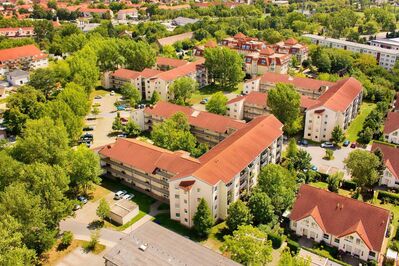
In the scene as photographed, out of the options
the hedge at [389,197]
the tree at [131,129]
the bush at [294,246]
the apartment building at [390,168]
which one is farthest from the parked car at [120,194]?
the apartment building at [390,168]

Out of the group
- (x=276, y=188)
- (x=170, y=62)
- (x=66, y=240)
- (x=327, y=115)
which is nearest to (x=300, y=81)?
(x=327, y=115)

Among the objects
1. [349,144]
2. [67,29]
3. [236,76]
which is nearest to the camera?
[349,144]

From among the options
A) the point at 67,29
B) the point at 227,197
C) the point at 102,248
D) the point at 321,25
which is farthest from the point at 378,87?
the point at 67,29

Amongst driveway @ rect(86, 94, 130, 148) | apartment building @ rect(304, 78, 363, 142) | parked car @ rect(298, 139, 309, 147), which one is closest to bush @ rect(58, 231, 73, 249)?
driveway @ rect(86, 94, 130, 148)

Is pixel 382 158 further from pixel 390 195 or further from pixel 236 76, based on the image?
pixel 236 76

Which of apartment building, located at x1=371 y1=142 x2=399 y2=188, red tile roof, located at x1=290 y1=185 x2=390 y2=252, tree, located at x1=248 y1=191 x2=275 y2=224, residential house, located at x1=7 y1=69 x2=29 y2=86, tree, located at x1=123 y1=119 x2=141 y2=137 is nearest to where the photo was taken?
red tile roof, located at x1=290 y1=185 x2=390 y2=252

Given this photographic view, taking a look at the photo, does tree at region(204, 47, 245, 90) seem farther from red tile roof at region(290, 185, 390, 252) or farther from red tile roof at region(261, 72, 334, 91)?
red tile roof at region(290, 185, 390, 252)

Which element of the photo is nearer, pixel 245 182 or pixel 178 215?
pixel 178 215
